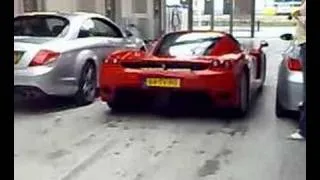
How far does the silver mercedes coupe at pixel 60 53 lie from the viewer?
7.07 m

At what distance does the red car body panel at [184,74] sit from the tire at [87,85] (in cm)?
63

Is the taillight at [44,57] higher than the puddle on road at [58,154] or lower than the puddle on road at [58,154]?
higher

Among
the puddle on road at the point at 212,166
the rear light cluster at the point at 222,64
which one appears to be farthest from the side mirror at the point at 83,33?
the puddle on road at the point at 212,166

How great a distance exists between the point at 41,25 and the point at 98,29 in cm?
86

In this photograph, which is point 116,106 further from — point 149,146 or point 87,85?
point 149,146

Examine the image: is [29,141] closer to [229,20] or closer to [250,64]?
[250,64]

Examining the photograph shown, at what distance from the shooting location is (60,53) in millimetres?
7254

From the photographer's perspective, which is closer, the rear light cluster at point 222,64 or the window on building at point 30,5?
the rear light cluster at point 222,64

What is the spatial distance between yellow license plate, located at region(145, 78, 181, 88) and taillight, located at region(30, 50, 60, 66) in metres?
1.25

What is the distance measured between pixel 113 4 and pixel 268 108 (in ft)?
35.5

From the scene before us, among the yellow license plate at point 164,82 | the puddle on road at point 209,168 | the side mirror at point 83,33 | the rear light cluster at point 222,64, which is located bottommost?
the puddle on road at point 209,168

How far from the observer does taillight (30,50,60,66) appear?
7.07 meters

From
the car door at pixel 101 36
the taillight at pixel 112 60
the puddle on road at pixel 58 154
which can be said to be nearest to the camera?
the puddle on road at pixel 58 154

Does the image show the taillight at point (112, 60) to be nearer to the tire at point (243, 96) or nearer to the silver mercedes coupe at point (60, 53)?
the silver mercedes coupe at point (60, 53)
